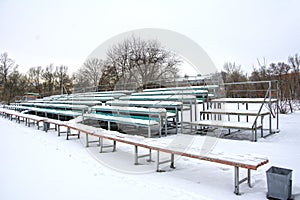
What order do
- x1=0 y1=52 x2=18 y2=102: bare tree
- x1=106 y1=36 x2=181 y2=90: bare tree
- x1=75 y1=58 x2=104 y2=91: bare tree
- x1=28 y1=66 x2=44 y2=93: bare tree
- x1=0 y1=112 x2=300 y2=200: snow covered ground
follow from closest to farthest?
x1=0 y1=112 x2=300 y2=200: snow covered ground
x1=75 y1=58 x2=104 y2=91: bare tree
x1=106 y1=36 x2=181 y2=90: bare tree
x1=0 y1=52 x2=18 y2=102: bare tree
x1=28 y1=66 x2=44 y2=93: bare tree

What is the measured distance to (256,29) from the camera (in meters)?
9.38

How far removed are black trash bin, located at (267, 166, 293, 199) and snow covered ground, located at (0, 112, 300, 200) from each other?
0.15 meters

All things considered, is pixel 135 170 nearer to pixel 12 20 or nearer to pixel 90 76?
pixel 12 20

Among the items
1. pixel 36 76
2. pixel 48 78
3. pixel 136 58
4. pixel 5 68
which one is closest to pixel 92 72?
pixel 136 58

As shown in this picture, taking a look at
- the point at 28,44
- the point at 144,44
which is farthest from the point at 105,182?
the point at 144,44

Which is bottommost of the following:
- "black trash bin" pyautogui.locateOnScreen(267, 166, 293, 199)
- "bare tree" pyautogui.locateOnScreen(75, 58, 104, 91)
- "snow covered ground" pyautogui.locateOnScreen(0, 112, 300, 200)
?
"snow covered ground" pyautogui.locateOnScreen(0, 112, 300, 200)

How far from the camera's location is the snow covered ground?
9.07ft

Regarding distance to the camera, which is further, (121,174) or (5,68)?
(5,68)

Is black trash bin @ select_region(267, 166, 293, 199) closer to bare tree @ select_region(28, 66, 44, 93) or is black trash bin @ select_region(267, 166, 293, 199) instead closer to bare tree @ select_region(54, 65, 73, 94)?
bare tree @ select_region(54, 65, 73, 94)

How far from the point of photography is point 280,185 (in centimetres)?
245

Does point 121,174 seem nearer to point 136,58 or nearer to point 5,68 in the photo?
point 136,58

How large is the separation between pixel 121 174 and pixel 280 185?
2.20 metres

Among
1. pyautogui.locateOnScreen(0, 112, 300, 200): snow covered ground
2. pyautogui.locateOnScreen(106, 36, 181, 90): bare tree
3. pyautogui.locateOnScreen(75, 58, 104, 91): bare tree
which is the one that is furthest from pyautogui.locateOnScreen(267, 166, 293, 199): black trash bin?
pyautogui.locateOnScreen(75, 58, 104, 91): bare tree

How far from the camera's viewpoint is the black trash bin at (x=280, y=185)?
2424 mm
